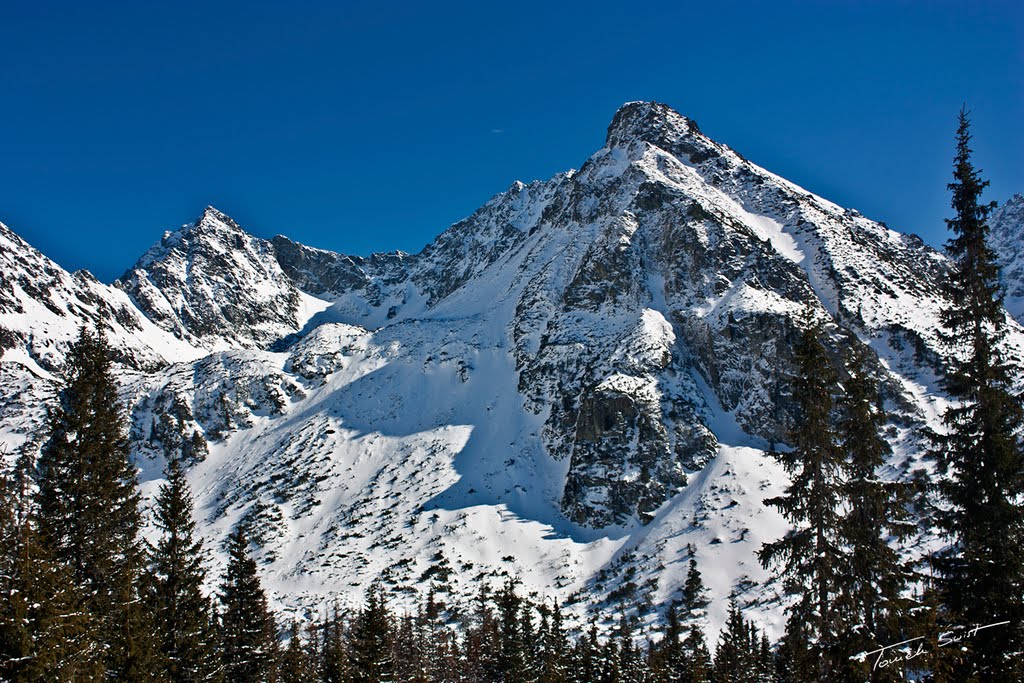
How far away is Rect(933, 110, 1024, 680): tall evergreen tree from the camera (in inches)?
722

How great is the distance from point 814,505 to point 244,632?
101 feet

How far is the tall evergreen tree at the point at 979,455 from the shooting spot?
18.3m

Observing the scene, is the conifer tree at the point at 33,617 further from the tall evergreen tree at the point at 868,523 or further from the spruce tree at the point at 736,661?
the spruce tree at the point at 736,661

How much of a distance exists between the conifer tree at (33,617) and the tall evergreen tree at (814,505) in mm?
18578

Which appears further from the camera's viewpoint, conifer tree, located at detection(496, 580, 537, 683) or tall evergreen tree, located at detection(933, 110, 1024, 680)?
conifer tree, located at detection(496, 580, 537, 683)

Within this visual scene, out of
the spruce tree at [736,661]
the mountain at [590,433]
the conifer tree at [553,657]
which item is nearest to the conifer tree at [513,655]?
the conifer tree at [553,657]

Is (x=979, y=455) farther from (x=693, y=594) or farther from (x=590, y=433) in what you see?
(x=590, y=433)

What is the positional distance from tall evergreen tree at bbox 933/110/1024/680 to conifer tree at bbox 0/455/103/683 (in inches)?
878

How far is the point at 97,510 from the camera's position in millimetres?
26812

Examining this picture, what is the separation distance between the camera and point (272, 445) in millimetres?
179625

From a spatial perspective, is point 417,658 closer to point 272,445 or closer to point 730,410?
point 730,410

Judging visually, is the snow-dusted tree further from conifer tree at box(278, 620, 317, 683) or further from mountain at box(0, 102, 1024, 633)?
mountain at box(0, 102, 1024, 633)

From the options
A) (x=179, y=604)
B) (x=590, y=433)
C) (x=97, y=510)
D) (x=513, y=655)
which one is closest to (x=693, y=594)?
(x=590, y=433)
